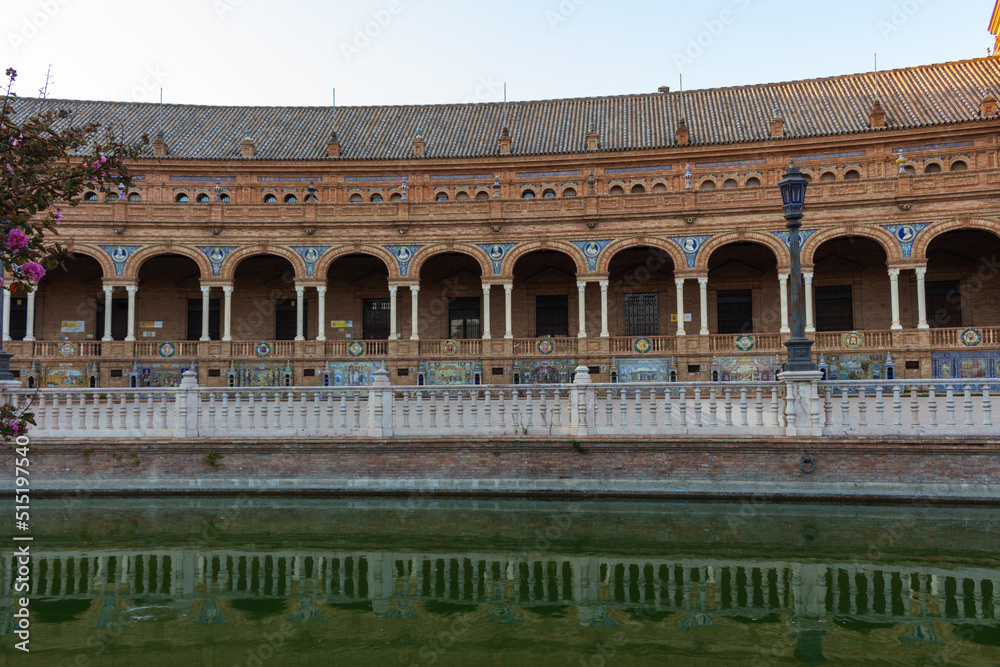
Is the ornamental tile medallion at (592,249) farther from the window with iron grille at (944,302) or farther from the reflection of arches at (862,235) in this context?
the window with iron grille at (944,302)

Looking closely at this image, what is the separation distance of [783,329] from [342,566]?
18.1 m

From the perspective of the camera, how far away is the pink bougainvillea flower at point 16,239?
15.7ft

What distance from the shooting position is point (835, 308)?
2498 cm

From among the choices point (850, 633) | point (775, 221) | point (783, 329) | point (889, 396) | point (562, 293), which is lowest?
point (850, 633)

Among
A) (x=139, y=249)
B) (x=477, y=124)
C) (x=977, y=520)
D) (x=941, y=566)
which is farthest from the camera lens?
(x=477, y=124)

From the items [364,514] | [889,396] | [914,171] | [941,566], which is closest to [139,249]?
[364,514]

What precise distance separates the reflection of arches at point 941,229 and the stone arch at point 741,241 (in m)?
3.75

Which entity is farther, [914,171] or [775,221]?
[914,171]

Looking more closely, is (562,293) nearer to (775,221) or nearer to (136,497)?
(775,221)

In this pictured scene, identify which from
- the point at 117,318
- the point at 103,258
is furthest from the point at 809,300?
the point at 117,318

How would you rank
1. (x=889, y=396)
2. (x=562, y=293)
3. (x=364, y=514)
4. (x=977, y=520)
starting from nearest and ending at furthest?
1. (x=977, y=520)
2. (x=364, y=514)
3. (x=889, y=396)
4. (x=562, y=293)

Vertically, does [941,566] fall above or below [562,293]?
below

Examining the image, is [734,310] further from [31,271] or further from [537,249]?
[31,271]

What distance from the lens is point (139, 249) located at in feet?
78.5
